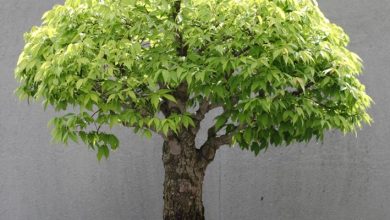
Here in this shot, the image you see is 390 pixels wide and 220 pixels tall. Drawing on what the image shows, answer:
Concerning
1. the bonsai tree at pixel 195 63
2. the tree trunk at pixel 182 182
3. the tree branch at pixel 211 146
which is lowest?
the tree trunk at pixel 182 182

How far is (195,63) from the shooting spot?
2688 mm

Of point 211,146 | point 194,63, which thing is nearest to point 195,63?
point 194,63

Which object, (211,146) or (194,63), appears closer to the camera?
(194,63)

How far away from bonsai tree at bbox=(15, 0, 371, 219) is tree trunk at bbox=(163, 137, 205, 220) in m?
0.29

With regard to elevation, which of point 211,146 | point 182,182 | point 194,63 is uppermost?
point 194,63

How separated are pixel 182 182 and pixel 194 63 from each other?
2.22 ft

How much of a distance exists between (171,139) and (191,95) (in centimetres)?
25

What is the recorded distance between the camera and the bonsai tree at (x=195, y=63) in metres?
2.64

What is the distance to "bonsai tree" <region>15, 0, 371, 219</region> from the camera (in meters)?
2.64

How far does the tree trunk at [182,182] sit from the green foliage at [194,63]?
0.29 metres

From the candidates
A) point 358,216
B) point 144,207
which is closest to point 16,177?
point 144,207

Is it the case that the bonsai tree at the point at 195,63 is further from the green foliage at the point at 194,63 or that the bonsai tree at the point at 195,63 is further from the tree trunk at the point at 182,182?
the tree trunk at the point at 182,182

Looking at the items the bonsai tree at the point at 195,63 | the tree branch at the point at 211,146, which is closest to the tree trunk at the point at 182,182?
the tree branch at the point at 211,146

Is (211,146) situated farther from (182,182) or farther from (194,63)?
(194,63)
